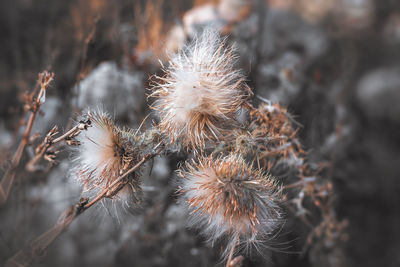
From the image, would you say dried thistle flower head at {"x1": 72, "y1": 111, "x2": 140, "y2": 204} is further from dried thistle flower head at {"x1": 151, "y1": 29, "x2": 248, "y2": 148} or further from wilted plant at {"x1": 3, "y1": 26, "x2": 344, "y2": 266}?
dried thistle flower head at {"x1": 151, "y1": 29, "x2": 248, "y2": 148}

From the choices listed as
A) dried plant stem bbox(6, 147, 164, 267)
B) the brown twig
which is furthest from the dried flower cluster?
the brown twig

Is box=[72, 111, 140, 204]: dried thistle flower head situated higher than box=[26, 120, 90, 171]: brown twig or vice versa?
box=[26, 120, 90, 171]: brown twig

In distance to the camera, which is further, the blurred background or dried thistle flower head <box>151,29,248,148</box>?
the blurred background

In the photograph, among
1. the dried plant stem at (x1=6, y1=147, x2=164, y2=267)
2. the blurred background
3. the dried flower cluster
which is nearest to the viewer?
the dried plant stem at (x1=6, y1=147, x2=164, y2=267)

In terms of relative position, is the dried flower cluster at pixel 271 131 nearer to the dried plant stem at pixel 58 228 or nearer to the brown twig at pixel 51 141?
the dried plant stem at pixel 58 228

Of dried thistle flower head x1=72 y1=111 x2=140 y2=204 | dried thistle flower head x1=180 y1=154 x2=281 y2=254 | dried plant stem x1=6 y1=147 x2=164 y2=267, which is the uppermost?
dried thistle flower head x1=72 y1=111 x2=140 y2=204

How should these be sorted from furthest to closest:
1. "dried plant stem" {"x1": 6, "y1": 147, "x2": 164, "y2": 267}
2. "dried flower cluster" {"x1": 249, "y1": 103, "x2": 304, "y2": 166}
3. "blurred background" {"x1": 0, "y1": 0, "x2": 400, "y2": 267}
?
"blurred background" {"x1": 0, "y1": 0, "x2": 400, "y2": 267} → "dried flower cluster" {"x1": 249, "y1": 103, "x2": 304, "y2": 166} → "dried plant stem" {"x1": 6, "y1": 147, "x2": 164, "y2": 267}

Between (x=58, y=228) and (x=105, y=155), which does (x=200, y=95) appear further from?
(x=58, y=228)
